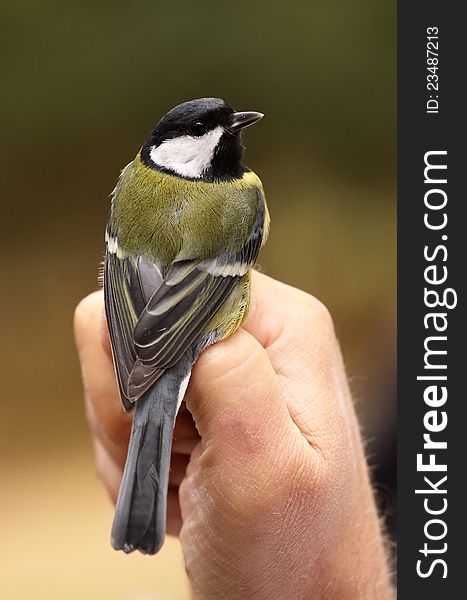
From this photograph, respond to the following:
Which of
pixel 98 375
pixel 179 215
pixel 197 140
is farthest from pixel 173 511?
pixel 197 140

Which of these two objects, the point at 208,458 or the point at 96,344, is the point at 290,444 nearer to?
the point at 208,458

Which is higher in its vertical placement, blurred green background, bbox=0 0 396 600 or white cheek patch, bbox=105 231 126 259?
blurred green background, bbox=0 0 396 600

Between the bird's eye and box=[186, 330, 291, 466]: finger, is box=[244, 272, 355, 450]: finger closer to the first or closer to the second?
box=[186, 330, 291, 466]: finger

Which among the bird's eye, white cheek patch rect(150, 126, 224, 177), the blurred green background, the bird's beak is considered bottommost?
white cheek patch rect(150, 126, 224, 177)

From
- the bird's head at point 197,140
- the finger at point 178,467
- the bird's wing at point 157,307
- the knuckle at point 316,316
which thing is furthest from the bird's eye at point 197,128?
the finger at point 178,467

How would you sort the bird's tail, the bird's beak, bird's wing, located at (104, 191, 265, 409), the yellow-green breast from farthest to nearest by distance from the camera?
1. the bird's beak
2. the yellow-green breast
3. bird's wing, located at (104, 191, 265, 409)
4. the bird's tail

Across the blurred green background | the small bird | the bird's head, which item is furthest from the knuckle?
the blurred green background

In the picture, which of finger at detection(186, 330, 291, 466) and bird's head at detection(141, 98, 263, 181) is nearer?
finger at detection(186, 330, 291, 466)

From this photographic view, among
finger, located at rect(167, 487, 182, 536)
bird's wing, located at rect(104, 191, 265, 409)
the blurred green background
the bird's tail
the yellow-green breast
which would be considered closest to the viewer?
the bird's tail
